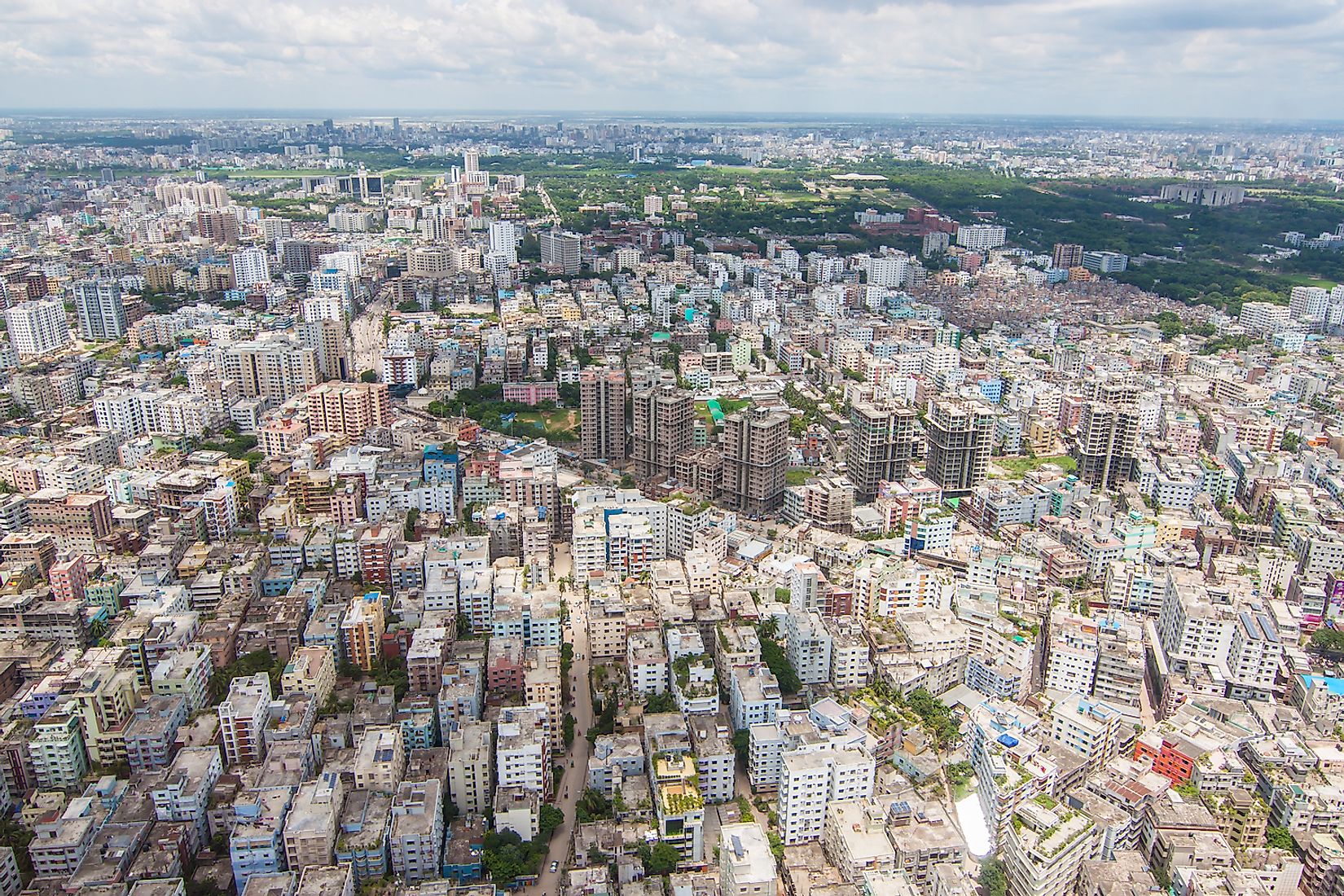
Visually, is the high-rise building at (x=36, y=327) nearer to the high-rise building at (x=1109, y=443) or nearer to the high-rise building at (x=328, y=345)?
the high-rise building at (x=328, y=345)

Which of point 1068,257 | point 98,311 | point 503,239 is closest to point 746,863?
point 98,311

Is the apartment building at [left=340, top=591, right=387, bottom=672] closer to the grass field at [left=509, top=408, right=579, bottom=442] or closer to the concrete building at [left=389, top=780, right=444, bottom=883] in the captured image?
the concrete building at [left=389, top=780, right=444, bottom=883]

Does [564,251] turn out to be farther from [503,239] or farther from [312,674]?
[312,674]

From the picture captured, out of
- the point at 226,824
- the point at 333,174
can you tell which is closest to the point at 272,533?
the point at 226,824

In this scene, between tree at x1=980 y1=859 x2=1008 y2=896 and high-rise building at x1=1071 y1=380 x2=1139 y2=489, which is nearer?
tree at x1=980 y1=859 x2=1008 y2=896

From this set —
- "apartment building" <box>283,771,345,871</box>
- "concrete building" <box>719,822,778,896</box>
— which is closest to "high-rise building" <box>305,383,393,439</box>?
"apartment building" <box>283,771,345,871</box>

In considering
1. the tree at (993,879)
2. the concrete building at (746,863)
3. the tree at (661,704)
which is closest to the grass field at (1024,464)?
the tree at (661,704)

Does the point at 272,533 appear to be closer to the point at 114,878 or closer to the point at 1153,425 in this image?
the point at 114,878
